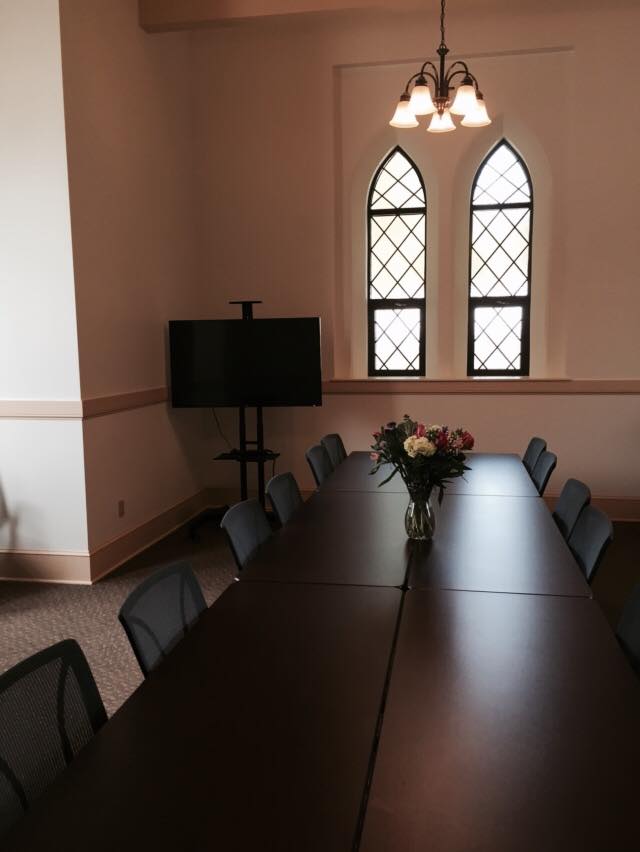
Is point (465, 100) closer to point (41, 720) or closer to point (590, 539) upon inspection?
point (590, 539)

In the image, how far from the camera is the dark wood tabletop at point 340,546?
7.92 feet

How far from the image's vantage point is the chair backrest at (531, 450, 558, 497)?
12.8ft

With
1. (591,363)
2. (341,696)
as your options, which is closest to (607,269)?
(591,363)

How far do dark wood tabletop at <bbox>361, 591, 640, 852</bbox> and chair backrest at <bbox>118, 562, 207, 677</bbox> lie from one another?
0.63 m

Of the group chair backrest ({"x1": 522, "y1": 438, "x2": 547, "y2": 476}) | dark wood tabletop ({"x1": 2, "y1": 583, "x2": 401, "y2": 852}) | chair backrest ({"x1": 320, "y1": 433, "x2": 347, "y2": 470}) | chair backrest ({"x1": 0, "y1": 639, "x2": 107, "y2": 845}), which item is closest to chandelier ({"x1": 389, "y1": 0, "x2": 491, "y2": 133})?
chair backrest ({"x1": 522, "y1": 438, "x2": 547, "y2": 476})

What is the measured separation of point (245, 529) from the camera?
277 cm

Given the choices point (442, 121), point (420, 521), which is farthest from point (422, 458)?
point (442, 121)

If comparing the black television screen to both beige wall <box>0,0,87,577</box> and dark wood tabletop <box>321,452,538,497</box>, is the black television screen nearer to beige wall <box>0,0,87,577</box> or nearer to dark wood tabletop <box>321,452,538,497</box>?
dark wood tabletop <box>321,452,538,497</box>

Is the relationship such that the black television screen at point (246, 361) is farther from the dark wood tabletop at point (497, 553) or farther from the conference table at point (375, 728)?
the conference table at point (375, 728)

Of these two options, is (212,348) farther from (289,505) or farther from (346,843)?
(346,843)

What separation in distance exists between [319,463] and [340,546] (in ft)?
4.84

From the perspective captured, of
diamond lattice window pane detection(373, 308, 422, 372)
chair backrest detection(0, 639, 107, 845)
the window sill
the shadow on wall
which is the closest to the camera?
chair backrest detection(0, 639, 107, 845)

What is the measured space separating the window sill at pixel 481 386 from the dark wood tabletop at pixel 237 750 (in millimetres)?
4027

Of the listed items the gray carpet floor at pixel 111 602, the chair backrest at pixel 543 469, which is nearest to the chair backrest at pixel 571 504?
the chair backrest at pixel 543 469
